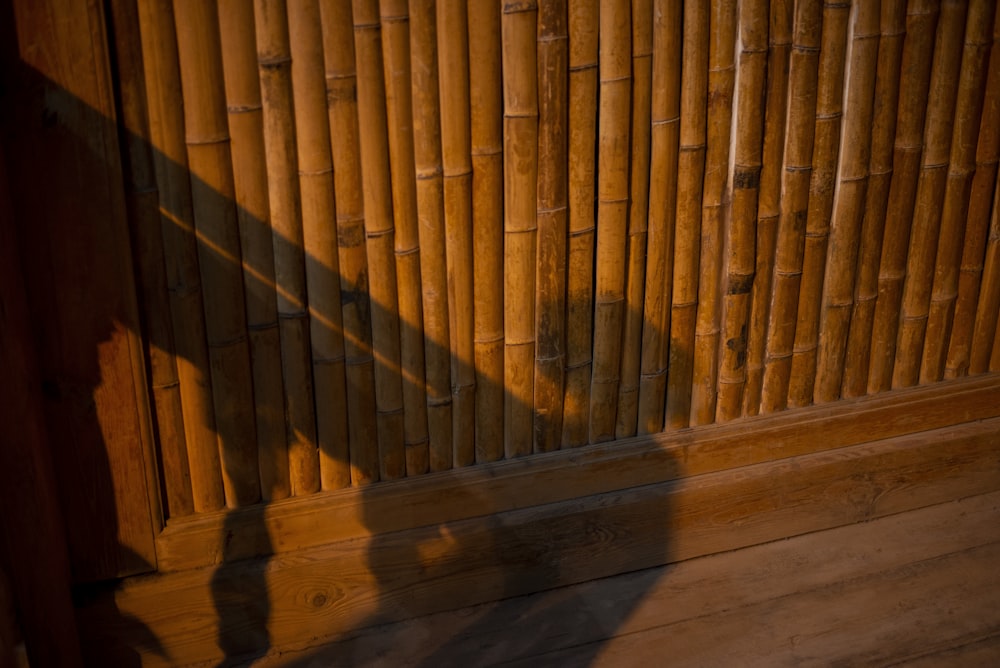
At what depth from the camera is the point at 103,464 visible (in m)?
2.14

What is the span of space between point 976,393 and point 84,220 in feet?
7.50

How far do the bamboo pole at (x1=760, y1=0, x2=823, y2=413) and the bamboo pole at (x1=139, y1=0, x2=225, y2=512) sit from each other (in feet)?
4.41

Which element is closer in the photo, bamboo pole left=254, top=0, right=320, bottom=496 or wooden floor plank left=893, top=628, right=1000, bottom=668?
bamboo pole left=254, top=0, right=320, bottom=496

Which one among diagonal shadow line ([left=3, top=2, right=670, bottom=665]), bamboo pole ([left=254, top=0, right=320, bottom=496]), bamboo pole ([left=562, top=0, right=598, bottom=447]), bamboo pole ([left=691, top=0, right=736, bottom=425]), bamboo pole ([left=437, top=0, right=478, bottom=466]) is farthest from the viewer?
bamboo pole ([left=691, top=0, right=736, bottom=425])

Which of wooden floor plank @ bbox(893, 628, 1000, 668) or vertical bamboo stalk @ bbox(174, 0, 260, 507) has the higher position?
vertical bamboo stalk @ bbox(174, 0, 260, 507)

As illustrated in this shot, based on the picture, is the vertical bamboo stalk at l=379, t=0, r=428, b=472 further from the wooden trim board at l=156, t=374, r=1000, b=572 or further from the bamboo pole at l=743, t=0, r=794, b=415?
the bamboo pole at l=743, t=0, r=794, b=415

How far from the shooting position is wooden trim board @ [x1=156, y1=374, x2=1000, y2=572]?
230 centimetres

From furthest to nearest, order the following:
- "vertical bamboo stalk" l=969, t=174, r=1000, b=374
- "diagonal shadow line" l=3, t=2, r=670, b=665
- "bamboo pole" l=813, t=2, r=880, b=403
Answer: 1. "vertical bamboo stalk" l=969, t=174, r=1000, b=374
2. "bamboo pole" l=813, t=2, r=880, b=403
3. "diagonal shadow line" l=3, t=2, r=670, b=665

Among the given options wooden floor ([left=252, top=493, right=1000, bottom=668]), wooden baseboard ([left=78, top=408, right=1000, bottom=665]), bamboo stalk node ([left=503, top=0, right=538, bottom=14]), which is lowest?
wooden floor ([left=252, top=493, right=1000, bottom=668])

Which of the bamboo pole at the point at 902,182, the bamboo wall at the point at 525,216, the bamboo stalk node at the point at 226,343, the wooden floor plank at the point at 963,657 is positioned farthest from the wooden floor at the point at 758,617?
the bamboo stalk node at the point at 226,343

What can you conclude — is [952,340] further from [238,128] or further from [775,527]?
[238,128]

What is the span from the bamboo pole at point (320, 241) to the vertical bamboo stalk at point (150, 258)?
0.28 metres

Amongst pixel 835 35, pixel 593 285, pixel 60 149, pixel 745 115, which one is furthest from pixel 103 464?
pixel 835 35

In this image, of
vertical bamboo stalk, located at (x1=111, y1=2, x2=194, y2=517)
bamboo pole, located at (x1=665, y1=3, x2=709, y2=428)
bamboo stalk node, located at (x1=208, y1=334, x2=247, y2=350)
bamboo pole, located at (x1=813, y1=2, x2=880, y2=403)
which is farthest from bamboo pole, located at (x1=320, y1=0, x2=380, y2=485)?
bamboo pole, located at (x1=813, y1=2, x2=880, y2=403)
